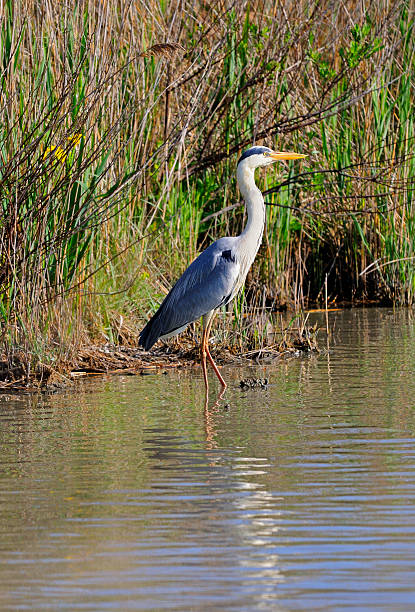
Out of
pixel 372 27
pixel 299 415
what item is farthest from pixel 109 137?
pixel 372 27

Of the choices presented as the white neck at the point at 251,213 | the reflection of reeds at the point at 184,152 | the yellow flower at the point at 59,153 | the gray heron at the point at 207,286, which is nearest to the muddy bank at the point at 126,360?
the reflection of reeds at the point at 184,152

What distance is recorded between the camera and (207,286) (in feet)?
26.3

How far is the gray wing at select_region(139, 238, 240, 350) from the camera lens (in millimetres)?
7862

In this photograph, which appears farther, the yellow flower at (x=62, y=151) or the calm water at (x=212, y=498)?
the yellow flower at (x=62, y=151)

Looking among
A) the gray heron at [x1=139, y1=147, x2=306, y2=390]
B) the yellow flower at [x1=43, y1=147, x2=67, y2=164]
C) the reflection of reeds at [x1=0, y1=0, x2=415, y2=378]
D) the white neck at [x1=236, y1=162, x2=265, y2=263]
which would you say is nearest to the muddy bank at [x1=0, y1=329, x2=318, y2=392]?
the reflection of reeds at [x1=0, y1=0, x2=415, y2=378]

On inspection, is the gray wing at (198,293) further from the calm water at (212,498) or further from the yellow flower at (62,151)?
the yellow flower at (62,151)

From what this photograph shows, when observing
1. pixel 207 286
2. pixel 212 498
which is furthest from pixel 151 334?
pixel 212 498

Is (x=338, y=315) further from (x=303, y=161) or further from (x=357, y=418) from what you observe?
(x=357, y=418)

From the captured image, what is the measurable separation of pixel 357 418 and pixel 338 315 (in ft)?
16.6

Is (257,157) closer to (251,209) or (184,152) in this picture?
(251,209)

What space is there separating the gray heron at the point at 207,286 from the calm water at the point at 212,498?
764mm

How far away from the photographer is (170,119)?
10156mm

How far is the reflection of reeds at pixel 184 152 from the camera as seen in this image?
715cm

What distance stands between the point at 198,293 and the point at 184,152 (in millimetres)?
1868
